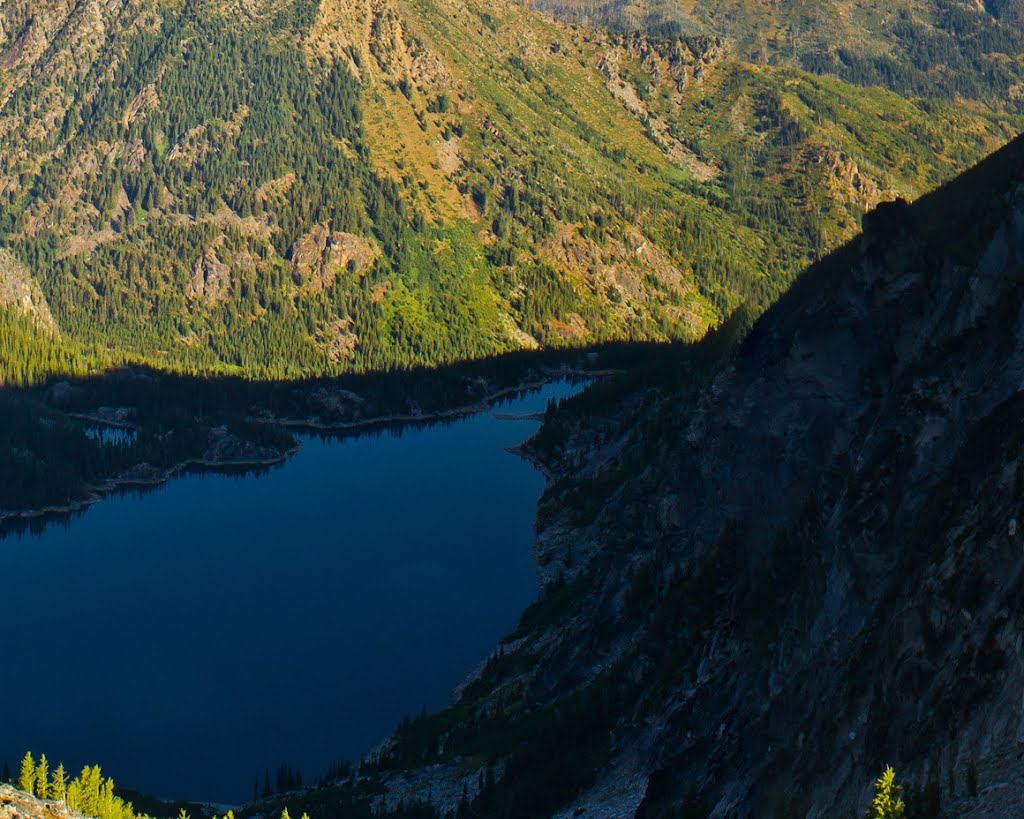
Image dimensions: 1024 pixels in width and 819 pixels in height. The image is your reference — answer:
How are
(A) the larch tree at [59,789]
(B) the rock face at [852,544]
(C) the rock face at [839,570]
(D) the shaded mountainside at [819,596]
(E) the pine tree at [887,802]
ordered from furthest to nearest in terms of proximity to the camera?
1. (A) the larch tree at [59,789]
2. (D) the shaded mountainside at [819,596]
3. (B) the rock face at [852,544]
4. (C) the rock face at [839,570]
5. (E) the pine tree at [887,802]

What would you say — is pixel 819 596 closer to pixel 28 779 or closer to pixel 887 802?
pixel 887 802

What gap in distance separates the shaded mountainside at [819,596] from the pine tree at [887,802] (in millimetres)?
902

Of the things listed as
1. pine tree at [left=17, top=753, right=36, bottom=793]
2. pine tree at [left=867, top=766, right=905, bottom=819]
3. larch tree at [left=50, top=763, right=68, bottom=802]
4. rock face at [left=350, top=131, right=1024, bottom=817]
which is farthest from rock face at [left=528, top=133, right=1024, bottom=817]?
pine tree at [left=17, top=753, right=36, bottom=793]

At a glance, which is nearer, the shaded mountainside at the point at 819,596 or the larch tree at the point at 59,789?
the shaded mountainside at the point at 819,596

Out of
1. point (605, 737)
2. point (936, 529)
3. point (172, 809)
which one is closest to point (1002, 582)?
point (936, 529)

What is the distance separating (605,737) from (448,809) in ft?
47.0

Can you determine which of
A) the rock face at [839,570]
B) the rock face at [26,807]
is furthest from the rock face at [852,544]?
the rock face at [26,807]

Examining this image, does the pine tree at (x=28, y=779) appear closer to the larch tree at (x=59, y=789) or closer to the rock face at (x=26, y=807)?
the larch tree at (x=59, y=789)

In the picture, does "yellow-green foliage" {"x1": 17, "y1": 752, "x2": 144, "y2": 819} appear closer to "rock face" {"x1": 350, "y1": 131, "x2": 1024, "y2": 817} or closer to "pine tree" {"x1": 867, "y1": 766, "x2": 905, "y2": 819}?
"rock face" {"x1": 350, "y1": 131, "x2": 1024, "y2": 817}

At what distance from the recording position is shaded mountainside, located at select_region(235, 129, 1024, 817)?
7950cm

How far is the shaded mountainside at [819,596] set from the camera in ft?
261

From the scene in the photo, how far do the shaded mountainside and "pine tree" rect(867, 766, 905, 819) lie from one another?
2.96 feet

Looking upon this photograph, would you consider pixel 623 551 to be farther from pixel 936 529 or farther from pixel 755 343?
pixel 936 529

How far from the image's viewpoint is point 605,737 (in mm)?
129125
